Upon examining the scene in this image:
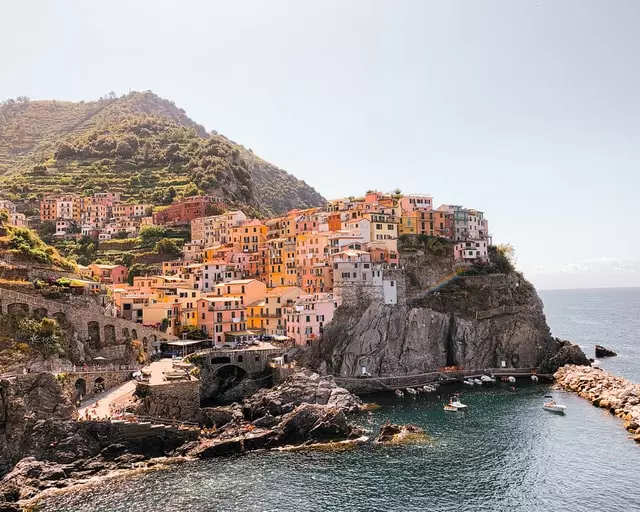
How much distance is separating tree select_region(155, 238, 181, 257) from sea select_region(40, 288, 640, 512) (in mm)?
57391

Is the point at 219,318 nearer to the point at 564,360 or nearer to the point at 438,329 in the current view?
the point at 438,329

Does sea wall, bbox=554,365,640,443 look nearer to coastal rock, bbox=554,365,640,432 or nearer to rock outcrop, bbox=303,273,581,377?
coastal rock, bbox=554,365,640,432

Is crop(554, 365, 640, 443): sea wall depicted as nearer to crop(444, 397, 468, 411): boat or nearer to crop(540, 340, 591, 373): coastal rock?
crop(540, 340, 591, 373): coastal rock

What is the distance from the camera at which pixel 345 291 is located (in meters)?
75.6

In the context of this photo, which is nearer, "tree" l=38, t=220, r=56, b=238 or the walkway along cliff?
the walkway along cliff

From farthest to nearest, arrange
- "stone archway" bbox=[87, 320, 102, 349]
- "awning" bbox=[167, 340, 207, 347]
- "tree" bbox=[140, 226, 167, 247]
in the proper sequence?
1. "tree" bbox=[140, 226, 167, 247]
2. "awning" bbox=[167, 340, 207, 347]
3. "stone archway" bbox=[87, 320, 102, 349]

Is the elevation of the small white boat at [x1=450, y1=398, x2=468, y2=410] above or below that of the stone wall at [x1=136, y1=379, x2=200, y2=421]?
below

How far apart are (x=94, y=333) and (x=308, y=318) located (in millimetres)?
26455

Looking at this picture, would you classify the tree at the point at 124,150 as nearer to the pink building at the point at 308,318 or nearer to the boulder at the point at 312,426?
the pink building at the point at 308,318

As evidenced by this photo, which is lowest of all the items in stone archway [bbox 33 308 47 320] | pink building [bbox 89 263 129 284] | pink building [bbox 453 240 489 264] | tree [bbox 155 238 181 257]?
Answer: stone archway [bbox 33 308 47 320]

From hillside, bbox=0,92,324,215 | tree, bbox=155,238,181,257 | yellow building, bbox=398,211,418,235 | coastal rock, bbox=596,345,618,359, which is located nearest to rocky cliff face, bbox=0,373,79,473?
tree, bbox=155,238,181,257

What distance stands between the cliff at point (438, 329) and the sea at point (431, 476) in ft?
49.1

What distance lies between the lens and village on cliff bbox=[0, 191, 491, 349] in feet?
237

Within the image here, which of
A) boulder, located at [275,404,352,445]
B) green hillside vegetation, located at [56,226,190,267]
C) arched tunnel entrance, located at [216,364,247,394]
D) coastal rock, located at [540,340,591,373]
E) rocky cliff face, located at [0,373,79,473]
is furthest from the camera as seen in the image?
green hillside vegetation, located at [56,226,190,267]
